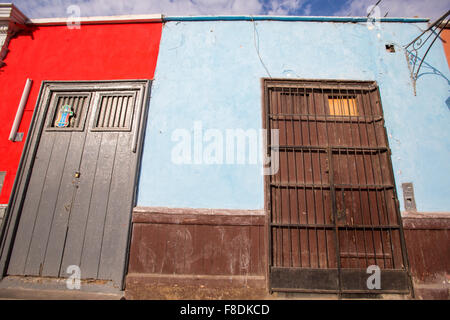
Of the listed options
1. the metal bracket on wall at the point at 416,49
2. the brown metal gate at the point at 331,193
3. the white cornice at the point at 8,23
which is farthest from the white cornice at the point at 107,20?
the metal bracket on wall at the point at 416,49

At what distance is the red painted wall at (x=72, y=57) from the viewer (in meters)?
3.85

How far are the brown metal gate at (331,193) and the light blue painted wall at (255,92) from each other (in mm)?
255

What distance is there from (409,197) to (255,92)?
2.94 metres

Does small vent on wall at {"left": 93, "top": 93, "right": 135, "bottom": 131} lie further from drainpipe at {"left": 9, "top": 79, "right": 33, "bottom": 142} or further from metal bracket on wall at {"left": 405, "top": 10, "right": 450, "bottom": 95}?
metal bracket on wall at {"left": 405, "top": 10, "right": 450, "bottom": 95}

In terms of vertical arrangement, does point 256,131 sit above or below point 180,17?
below

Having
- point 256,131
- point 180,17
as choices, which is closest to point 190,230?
point 256,131

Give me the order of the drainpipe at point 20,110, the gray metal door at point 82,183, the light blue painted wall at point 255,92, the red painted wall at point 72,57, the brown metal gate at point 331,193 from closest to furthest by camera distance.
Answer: the brown metal gate at point 331,193 → the gray metal door at point 82,183 → the light blue painted wall at point 255,92 → the drainpipe at point 20,110 → the red painted wall at point 72,57

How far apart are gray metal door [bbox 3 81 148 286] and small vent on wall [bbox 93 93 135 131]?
0.02m

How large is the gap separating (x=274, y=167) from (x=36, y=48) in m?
5.10

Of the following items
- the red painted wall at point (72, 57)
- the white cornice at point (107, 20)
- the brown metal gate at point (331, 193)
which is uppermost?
the white cornice at point (107, 20)

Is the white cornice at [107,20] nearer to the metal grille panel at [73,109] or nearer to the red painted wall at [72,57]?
the red painted wall at [72,57]
